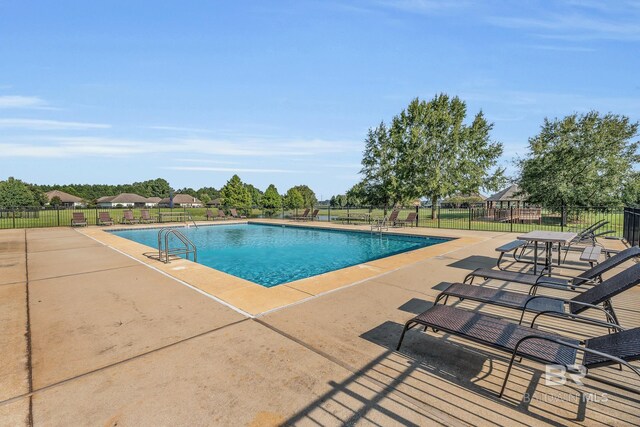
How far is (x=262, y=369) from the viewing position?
2.60 metres

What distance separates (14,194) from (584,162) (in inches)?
3192

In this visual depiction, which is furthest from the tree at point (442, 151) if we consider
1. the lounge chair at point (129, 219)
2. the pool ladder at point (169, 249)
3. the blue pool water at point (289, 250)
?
the lounge chair at point (129, 219)

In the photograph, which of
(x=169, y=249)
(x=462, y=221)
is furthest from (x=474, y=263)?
(x=462, y=221)

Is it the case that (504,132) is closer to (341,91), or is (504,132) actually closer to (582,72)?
(582,72)

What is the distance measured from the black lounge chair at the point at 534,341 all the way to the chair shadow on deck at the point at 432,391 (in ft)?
0.51

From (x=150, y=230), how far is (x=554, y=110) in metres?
29.8

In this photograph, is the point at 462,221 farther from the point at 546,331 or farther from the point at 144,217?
the point at 144,217

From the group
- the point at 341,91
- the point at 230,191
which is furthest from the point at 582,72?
the point at 230,191

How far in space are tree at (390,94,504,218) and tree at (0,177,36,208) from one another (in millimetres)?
67544

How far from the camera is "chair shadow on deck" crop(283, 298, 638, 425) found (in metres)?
2.02

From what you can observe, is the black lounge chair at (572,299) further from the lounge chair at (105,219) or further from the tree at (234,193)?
the tree at (234,193)

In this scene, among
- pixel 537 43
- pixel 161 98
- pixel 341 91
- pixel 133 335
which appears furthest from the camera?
pixel 161 98

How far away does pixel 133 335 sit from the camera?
3.33 meters
